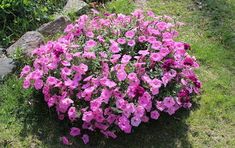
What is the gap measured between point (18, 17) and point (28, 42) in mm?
506

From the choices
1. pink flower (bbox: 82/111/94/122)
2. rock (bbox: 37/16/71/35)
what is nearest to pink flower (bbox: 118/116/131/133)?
pink flower (bbox: 82/111/94/122)

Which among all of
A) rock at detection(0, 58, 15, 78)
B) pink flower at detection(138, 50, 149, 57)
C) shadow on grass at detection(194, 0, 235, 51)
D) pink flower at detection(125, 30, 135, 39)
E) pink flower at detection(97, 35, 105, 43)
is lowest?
shadow on grass at detection(194, 0, 235, 51)

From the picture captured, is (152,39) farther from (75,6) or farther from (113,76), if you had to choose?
(75,6)

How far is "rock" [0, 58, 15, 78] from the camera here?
4809 millimetres

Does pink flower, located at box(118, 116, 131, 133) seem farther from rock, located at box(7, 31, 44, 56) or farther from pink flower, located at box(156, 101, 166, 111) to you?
rock, located at box(7, 31, 44, 56)

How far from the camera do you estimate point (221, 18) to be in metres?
6.06

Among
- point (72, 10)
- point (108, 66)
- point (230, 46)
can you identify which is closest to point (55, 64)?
point (108, 66)

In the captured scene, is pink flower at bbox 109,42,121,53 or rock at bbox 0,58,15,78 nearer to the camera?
pink flower at bbox 109,42,121,53

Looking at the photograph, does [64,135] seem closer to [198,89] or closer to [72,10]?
[198,89]

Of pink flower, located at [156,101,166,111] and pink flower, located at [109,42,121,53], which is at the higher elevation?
pink flower, located at [109,42,121,53]

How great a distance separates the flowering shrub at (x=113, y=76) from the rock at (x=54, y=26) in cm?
87

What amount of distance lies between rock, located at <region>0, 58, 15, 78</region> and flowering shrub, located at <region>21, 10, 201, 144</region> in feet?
1.32

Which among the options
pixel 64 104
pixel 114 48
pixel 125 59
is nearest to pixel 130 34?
pixel 114 48

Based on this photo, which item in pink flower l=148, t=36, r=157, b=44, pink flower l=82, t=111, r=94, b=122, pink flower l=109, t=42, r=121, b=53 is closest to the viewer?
pink flower l=82, t=111, r=94, b=122
